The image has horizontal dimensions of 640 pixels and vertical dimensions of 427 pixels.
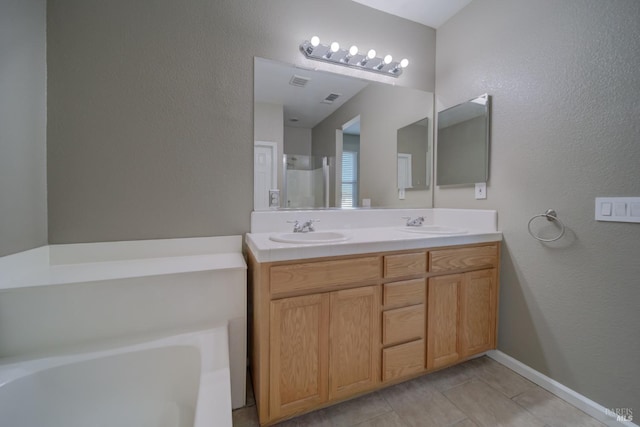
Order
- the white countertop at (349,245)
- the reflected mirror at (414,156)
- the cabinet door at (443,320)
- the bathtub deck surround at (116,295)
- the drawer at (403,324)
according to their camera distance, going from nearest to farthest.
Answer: the bathtub deck surround at (116,295), the white countertop at (349,245), the drawer at (403,324), the cabinet door at (443,320), the reflected mirror at (414,156)

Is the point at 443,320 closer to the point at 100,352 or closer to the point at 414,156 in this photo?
the point at 414,156

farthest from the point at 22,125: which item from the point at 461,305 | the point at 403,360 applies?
the point at 461,305

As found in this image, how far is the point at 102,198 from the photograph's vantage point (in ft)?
4.58

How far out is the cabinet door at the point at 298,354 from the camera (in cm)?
117

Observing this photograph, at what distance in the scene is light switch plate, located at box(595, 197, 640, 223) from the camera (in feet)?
3.78

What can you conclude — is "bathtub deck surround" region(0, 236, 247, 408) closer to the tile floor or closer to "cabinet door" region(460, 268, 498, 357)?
the tile floor

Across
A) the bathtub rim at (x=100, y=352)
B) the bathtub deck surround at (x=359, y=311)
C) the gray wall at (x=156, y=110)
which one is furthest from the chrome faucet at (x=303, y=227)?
the bathtub rim at (x=100, y=352)

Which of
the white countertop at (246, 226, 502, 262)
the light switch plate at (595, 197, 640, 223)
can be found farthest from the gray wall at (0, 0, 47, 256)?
the light switch plate at (595, 197, 640, 223)

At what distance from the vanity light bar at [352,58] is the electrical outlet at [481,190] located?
1053 millimetres

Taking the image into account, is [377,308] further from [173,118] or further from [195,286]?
[173,118]

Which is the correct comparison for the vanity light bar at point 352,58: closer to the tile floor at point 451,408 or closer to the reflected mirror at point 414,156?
the reflected mirror at point 414,156

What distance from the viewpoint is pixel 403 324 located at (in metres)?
1.41

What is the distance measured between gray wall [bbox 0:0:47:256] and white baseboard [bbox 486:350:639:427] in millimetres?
2707

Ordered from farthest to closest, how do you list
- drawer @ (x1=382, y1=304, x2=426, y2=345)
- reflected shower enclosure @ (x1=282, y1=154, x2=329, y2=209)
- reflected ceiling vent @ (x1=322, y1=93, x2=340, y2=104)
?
reflected ceiling vent @ (x1=322, y1=93, x2=340, y2=104) → reflected shower enclosure @ (x1=282, y1=154, x2=329, y2=209) → drawer @ (x1=382, y1=304, x2=426, y2=345)
